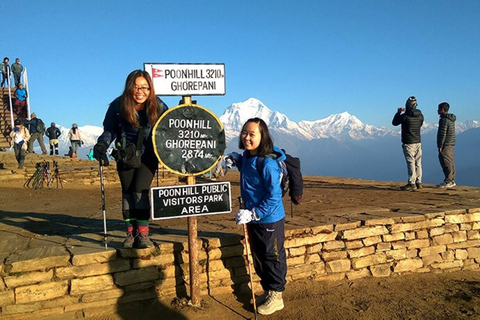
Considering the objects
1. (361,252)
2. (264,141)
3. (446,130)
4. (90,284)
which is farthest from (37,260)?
(446,130)

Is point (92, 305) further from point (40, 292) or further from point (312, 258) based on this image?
point (312, 258)

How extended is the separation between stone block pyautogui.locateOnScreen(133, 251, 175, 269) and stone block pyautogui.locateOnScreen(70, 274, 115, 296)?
29cm

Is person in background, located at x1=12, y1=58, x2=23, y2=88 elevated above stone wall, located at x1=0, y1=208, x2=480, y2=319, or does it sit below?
above

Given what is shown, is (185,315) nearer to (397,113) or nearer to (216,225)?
(216,225)

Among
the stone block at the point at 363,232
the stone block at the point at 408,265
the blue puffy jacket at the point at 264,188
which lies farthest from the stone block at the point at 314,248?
the stone block at the point at 408,265

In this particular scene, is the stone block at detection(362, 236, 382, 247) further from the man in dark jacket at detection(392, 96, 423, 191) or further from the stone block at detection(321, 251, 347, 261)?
the man in dark jacket at detection(392, 96, 423, 191)

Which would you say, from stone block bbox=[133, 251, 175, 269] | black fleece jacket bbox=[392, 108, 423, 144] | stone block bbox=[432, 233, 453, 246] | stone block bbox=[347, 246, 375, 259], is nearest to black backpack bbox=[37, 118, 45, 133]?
stone block bbox=[133, 251, 175, 269]

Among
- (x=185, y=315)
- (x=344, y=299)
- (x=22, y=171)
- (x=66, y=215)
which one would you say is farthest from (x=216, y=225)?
(x=22, y=171)

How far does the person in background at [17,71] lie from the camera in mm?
17938

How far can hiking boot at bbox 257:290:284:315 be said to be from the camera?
3430 mm

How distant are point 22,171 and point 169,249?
33.6ft

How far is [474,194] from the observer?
23.2ft

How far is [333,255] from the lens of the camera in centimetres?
450

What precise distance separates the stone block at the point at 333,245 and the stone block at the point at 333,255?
54 mm
